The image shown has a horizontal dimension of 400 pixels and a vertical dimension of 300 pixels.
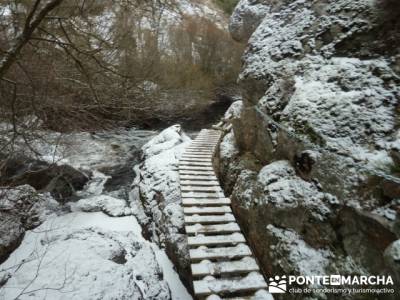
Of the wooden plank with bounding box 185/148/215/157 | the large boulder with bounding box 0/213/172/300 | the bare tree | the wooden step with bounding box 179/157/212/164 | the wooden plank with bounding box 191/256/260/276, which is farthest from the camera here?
the wooden plank with bounding box 185/148/215/157

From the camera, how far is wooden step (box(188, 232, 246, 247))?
3755mm

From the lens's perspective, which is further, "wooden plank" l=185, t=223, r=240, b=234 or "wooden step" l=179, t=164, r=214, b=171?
"wooden step" l=179, t=164, r=214, b=171

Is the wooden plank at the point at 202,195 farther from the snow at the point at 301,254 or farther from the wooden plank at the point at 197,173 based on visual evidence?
the snow at the point at 301,254

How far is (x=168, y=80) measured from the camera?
14.2 metres

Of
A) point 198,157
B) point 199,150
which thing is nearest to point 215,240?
point 198,157

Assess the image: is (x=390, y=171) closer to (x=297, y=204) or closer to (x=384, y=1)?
(x=297, y=204)

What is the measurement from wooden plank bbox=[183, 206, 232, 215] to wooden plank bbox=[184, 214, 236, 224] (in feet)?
0.35

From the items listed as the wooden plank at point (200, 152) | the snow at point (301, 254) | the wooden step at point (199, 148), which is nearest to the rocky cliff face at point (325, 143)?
the snow at point (301, 254)

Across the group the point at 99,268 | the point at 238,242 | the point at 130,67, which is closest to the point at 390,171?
the point at 238,242

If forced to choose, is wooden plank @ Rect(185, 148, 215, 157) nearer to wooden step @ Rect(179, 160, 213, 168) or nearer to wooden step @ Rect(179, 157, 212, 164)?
wooden step @ Rect(179, 157, 212, 164)

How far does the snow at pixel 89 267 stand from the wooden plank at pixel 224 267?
101 cm

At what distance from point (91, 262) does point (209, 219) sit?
182cm

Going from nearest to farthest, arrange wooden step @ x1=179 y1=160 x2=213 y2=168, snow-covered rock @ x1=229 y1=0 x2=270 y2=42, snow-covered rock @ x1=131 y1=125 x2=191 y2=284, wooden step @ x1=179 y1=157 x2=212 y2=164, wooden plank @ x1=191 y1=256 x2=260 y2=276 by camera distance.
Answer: wooden plank @ x1=191 y1=256 x2=260 y2=276 → snow-covered rock @ x1=131 y1=125 x2=191 y2=284 → wooden step @ x1=179 y1=160 x2=213 y2=168 → wooden step @ x1=179 y1=157 x2=212 y2=164 → snow-covered rock @ x1=229 y1=0 x2=270 y2=42

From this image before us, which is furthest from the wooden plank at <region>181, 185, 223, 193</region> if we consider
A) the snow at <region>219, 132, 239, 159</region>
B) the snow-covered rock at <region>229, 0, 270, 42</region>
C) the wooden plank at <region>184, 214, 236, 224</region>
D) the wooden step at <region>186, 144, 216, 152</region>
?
the snow-covered rock at <region>229, 0, 270, 42</region>
